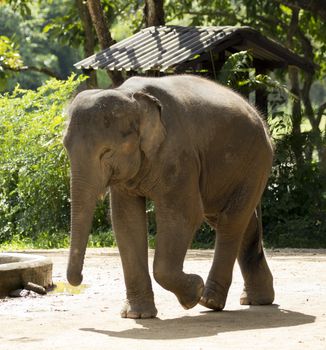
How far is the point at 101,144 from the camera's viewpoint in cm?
834

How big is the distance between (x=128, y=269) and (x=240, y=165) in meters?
1.31

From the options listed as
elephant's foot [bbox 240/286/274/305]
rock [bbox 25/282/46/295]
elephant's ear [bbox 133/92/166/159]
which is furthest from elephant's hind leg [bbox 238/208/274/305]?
rock [bbox 25/282/46/295]

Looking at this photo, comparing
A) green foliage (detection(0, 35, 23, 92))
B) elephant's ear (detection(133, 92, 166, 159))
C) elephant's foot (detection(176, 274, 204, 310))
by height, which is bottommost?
elephant's foot (detection(176, 274, 204, 310))

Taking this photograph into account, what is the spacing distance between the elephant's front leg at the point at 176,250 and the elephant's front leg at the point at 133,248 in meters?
0.32

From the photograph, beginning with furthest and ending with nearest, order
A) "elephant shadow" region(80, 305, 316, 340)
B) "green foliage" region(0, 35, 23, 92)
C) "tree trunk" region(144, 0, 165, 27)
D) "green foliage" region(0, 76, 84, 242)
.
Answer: "tree trunk" region(144, 0, 165, 27), "green foliage" region(0, 35, 23, 92), "green foliage" region(0, 76, 84, 242), "elephant shadow" region(80, 305, 316, 340)

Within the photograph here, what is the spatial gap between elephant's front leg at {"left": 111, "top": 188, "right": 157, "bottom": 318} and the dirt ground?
0.14m

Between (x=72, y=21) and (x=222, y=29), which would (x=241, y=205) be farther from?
(x=72, y=21)

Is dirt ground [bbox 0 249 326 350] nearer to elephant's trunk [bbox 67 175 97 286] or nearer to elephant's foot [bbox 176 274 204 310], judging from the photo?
elephant's foot [bbox 176 274 204 310]

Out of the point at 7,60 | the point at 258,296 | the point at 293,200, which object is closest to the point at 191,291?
the point at 258,296

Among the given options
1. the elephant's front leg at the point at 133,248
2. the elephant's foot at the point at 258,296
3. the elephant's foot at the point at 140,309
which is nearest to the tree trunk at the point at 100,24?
the elephant's foot at the point at 258,296

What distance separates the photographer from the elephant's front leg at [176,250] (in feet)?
28.3

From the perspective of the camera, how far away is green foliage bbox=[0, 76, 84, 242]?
19203 millimetres

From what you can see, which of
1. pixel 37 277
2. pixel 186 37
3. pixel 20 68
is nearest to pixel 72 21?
pixel 20 68

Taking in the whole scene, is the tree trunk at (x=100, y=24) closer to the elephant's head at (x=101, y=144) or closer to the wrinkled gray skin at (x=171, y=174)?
the wrinkled gray skin at (x=171, y=174)
